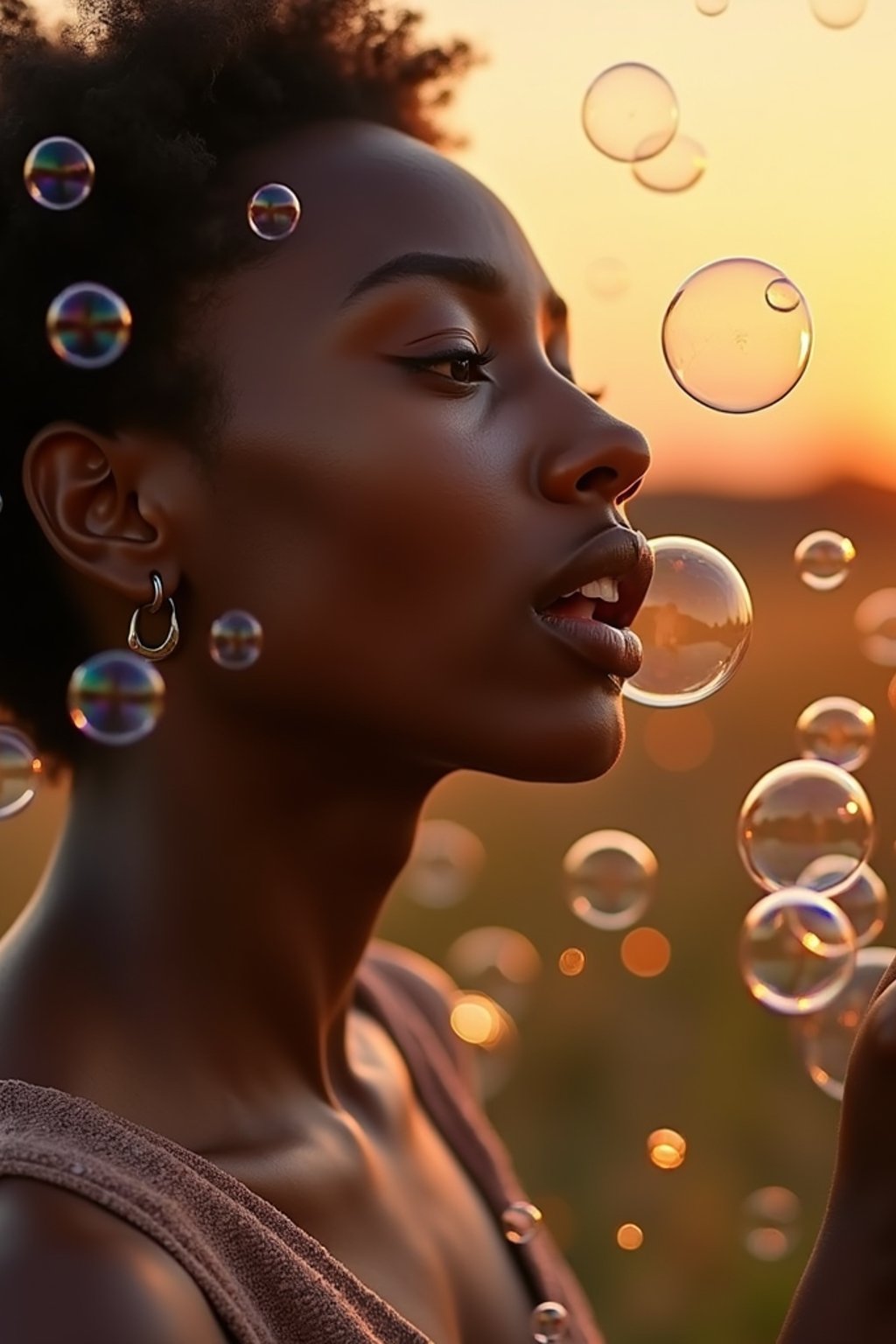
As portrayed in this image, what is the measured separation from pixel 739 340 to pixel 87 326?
0.65 metres

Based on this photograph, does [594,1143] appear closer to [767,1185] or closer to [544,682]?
[767,1185]

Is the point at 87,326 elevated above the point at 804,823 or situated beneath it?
elevated above

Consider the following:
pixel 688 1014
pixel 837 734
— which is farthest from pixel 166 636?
pixel 688 1014

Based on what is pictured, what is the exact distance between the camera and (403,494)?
1302mm

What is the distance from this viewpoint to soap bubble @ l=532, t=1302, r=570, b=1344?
156cm

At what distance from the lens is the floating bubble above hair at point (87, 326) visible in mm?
1282

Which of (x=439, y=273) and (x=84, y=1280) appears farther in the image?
(x=439, y=273)

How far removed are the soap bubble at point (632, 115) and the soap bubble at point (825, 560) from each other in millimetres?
475

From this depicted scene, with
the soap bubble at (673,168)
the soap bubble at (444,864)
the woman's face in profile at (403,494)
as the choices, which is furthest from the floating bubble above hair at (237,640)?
the soap bubble at (444,864)

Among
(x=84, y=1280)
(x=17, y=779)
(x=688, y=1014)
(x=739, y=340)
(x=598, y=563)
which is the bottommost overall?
(x=688, y=1014)

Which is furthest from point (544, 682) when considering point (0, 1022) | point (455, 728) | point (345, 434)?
point (0, 1022)

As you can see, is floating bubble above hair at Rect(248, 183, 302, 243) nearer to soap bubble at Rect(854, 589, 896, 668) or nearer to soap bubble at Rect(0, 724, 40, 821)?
soap bubble at Rect(0, 724, 40, 821)

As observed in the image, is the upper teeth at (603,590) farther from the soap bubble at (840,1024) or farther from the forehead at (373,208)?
the soap bubble at (840,1024)

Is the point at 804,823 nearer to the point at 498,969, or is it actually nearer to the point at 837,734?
the point at 837,734
